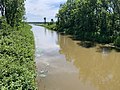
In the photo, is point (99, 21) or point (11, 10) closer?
point (11, 10)

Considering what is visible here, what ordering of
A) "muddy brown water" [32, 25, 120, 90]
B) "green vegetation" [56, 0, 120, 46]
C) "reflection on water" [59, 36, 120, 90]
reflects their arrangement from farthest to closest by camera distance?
"green vegetation" [56, 0, 120, 46], "reflection on water" [59, 36, 120, 90], "muddy brown water" [32, 25, 120, 90]

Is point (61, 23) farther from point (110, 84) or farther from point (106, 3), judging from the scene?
point (110, 84)

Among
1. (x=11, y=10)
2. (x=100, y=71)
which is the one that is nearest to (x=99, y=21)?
(x=11, y=10)

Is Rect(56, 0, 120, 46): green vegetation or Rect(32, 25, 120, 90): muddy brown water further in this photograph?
Rect(56, 0, 120, 46): green vegetation

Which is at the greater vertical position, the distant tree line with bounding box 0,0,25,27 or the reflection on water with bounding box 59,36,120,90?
the distant tree line with bounding box 0,0,25,27

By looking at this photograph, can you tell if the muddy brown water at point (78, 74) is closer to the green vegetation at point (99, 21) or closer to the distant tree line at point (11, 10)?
the green vegetation at point (99, 21)

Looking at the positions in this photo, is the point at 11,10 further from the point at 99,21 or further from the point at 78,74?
the point at 78,74

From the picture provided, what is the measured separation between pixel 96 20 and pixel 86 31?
3299 millimetres

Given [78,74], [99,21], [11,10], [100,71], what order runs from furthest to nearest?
[99,21] → [11,10] → [100,71] → [78,74]

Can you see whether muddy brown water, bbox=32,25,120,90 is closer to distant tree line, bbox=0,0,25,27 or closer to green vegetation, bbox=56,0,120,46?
green vegetation, bbox=56,0,120,46

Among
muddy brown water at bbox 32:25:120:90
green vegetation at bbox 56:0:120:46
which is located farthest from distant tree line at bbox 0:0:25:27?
muddy brown water at bbox 32:25:120:90

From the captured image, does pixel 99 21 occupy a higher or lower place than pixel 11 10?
lower

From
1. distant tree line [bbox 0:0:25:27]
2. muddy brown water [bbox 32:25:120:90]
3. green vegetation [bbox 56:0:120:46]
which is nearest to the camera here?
muddy brown water [bbox 32:25:120:90]

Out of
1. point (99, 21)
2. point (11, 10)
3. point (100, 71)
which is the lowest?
point (100, 71)
